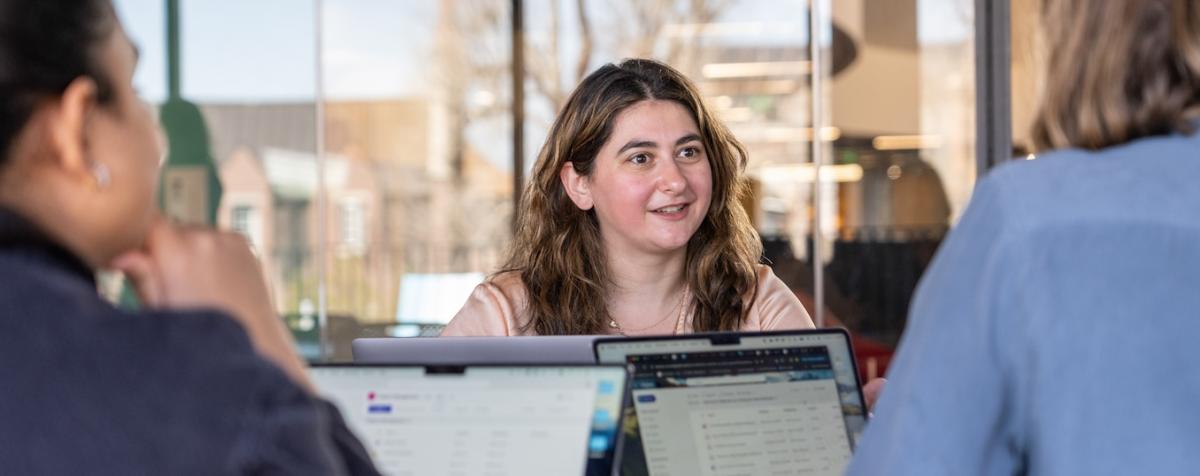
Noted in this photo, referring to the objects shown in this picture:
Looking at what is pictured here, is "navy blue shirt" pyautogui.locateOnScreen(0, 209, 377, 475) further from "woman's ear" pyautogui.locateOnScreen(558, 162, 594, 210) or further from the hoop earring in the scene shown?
"woman's ear" pyautogui.locateOnScreen(558, 162, 594, 210)

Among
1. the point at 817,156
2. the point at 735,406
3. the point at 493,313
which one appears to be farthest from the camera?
the point at 817,156

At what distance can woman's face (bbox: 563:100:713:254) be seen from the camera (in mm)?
2541

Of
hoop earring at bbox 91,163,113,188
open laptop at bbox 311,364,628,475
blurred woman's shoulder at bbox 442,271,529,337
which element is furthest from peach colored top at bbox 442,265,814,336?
hoop earring at bbox 91,163,113,188

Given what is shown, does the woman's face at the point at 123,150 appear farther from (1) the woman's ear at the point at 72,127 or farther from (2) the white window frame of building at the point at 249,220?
(2) the white window frame of building at the point at 249,220

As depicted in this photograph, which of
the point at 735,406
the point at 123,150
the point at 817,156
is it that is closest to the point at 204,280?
the point at 123,150

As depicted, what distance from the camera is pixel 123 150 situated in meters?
0.98

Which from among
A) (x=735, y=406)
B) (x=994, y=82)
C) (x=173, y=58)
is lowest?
(x=735, y=406)

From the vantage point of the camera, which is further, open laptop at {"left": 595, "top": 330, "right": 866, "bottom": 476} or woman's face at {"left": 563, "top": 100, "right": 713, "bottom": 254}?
woman's face at {"left": 563, "top": 100, "right": 713, "bottom": 254}

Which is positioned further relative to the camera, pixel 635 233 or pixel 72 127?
pixel 635 233

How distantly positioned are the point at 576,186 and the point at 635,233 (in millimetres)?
207

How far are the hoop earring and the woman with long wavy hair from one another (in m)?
1.52

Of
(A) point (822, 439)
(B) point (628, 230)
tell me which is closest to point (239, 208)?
(B) point (628, 230)

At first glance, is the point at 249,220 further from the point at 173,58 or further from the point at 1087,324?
the point at 1087,324

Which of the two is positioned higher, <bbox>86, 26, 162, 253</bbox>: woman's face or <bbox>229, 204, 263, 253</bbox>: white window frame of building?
<bbox>86, 26, 162, 253</bbox>: woman's face
